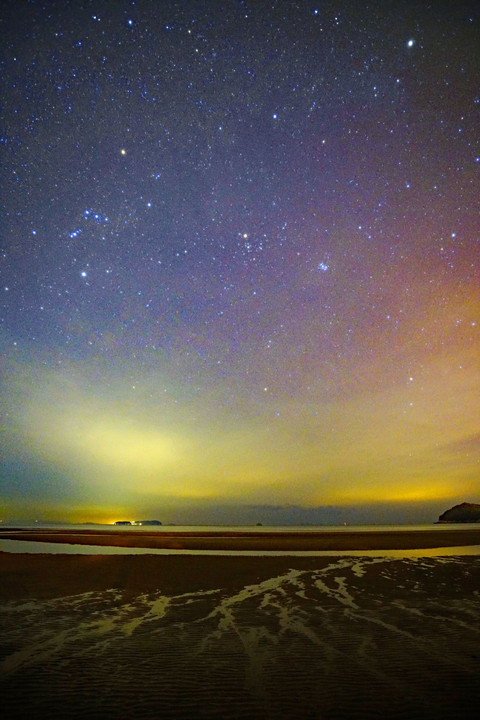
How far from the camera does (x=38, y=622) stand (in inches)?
411

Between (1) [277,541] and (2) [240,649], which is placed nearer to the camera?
(2) [240,649]

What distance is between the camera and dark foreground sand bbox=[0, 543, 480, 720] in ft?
19.0

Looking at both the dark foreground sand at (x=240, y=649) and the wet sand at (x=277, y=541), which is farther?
the wet sand at (x=277, y=541)

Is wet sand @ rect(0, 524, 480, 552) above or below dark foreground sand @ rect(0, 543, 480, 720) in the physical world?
below

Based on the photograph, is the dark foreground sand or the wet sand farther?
the wet sand

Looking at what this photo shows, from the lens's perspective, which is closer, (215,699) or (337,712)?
(337,712)

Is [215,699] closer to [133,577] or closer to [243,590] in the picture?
[243,590]

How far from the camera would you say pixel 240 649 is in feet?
27.3

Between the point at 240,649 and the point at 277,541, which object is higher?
the point at 240,649

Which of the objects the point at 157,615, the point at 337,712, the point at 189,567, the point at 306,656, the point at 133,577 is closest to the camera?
the point at 337,712

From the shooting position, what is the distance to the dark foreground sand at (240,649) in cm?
578

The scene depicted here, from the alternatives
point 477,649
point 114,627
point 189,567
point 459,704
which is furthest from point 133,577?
point 459,704

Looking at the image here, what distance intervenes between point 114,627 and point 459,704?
267 inches

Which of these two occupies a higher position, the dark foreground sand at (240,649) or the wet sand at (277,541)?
the dark foreground sand at (240,649)
